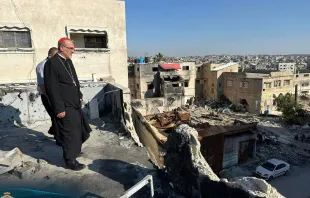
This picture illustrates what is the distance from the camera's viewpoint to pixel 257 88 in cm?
3194

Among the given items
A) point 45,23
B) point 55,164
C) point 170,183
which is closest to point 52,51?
point 55,164

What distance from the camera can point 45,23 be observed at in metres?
9.40

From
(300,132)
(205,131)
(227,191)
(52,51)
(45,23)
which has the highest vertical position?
(45,23)

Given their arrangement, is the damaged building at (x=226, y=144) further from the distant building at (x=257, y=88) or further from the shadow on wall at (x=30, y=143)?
the distant building at (x=257, y=88)

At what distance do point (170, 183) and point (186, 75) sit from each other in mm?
30762

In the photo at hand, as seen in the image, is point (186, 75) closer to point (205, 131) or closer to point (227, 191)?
point (205, 131)

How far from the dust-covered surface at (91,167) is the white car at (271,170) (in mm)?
11636

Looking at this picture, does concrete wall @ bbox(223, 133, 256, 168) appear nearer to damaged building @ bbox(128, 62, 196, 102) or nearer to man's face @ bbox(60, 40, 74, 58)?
man's face @ bbox(60, 40, 74, 58)

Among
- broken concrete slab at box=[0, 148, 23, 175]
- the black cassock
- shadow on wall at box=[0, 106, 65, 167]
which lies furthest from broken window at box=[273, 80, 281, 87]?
broken concrete slab at box=[0, 148, 23, 175]

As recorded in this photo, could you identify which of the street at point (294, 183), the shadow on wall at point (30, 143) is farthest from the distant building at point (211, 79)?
the shadow on wall at point (30, 143)

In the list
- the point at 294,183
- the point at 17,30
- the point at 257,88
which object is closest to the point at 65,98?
the point at 17,30

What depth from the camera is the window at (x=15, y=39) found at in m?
8.89

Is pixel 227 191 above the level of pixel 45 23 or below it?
below

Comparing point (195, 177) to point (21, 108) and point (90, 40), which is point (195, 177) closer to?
point (21, 108)
